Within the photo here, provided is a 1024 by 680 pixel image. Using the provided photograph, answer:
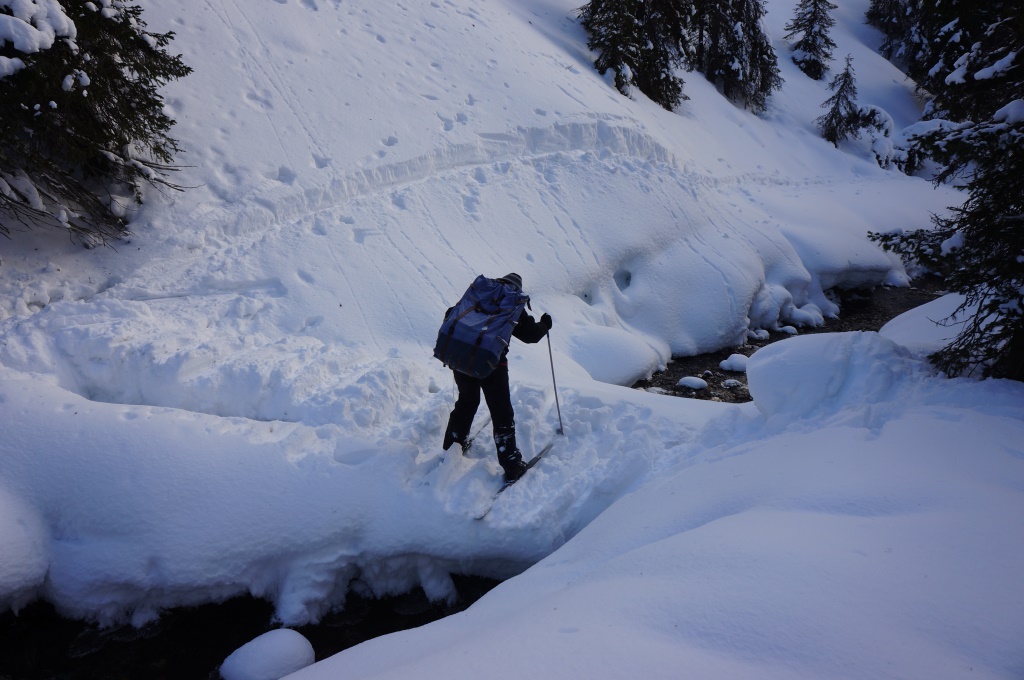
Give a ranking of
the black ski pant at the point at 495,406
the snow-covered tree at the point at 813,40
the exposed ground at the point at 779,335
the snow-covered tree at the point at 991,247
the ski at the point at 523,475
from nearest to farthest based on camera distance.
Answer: the ski at the point at 523,475, the black ski pant at the point at 495,406, the snow-covered tree at the point at 991,247, the exposed ground at the point at 779,335, the snow-covered tree at the point at 813,40

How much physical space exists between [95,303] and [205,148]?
3044 mm

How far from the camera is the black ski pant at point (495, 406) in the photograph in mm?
5012

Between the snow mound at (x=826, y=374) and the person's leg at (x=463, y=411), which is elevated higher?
the snow mound at (x=826, y=374)

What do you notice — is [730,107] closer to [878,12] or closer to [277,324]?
[277,324]

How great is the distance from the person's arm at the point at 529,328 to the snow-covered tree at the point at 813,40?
25.8 metres

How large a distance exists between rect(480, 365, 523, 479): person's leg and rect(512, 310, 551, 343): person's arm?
1.07 ft

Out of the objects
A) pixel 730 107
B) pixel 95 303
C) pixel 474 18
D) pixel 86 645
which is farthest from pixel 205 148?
pixel 730 107

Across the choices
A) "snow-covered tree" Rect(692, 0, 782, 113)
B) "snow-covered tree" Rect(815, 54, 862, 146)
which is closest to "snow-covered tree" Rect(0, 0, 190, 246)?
"snow-covered tree" Rect(692, 0, 782, 113)

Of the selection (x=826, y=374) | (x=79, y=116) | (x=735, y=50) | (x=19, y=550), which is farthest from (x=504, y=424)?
(x=735, y=50)

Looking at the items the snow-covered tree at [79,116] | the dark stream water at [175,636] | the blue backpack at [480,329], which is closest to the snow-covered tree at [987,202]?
the blue backpack at [480,329]

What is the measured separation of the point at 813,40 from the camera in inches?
975

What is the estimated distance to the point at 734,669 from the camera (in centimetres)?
233

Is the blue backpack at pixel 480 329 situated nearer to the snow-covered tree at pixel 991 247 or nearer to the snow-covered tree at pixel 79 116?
the snow-covered tree at pixel 991 247

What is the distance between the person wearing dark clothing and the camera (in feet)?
16.5
